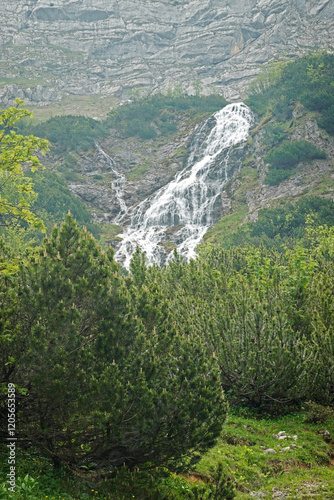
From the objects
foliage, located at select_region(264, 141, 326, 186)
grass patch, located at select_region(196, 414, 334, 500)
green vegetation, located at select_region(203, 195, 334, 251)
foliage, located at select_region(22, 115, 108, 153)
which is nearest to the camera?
grass patch, located at select_region(196, 414, 334, 500)

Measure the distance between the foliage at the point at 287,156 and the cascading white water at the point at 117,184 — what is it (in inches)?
1049

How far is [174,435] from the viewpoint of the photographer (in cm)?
858

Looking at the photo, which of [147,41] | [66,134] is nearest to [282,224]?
[66,134]

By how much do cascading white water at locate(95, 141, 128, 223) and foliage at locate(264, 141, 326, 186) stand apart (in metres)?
26.6

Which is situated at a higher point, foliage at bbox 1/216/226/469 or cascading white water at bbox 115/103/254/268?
cascading white water at bbox 115/103/254/268

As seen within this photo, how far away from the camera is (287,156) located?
60875 millimetres

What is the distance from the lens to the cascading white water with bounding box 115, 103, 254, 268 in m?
57.5

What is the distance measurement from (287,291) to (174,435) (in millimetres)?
9946

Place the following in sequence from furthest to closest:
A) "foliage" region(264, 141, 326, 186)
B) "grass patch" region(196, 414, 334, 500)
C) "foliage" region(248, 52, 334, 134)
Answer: "foliage" region(248, 52, 334, 134) → "foliage" region(264, 141, 326, 186) → "grass patch" region(196, 414, 334, 500)

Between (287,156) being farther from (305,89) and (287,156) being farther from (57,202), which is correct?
(57,202)

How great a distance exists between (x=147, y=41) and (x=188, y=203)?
135 metres

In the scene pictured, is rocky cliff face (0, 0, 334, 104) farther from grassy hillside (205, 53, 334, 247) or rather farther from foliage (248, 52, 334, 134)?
grassy hillside (205, 53, 334, 247)

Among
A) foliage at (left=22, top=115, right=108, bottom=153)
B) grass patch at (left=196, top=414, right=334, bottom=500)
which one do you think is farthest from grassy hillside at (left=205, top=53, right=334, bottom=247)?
foliage at (left=22, top=115, right=108, bottom=153)

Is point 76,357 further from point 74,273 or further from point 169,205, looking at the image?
point 169,205
